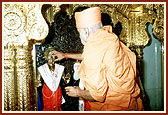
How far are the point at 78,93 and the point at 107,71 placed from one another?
1.48ft

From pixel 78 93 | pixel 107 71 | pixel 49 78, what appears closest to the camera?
pixel 107 71

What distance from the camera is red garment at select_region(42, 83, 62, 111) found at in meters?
2.28

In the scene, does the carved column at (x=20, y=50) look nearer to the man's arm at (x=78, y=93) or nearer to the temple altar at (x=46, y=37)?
the temple altar at (x=46, y=37)

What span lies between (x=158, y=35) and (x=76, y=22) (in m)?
1.03

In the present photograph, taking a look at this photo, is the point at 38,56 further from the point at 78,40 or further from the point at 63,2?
the point at 63,2

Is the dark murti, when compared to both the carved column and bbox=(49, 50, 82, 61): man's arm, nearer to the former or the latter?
bbox=(49, 50, 82, 61): man's arm

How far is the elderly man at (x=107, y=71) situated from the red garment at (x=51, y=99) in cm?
34

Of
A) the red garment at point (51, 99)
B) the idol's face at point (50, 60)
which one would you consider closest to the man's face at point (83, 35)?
the idol's face at point (50, 60)

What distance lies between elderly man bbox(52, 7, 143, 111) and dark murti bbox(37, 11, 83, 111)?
0.27 m

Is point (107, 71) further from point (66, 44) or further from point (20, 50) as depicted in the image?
point (20, 50)

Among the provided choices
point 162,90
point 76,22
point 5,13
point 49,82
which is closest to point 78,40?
point 76,22

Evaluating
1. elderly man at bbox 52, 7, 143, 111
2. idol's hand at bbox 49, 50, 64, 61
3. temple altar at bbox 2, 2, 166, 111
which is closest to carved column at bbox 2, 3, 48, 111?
temple altar at bbox 2, 2, 166, 111

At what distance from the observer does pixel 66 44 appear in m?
2.35

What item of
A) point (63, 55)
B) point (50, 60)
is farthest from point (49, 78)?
point (63, 55)
